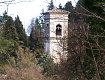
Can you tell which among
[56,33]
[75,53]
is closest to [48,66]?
[56,33]

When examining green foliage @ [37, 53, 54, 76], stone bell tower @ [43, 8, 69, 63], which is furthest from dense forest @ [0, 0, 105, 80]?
stone bell tower @ [43, 8, 69, 63]

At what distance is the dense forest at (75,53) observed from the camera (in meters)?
5.07

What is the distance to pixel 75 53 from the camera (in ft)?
31.5

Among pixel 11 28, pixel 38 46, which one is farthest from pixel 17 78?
pixel 38 46

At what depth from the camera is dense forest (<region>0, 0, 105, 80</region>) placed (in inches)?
200

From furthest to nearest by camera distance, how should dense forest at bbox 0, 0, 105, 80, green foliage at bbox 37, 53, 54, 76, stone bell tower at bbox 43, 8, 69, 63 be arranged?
green foliage at bbox 37, 53, 54, 76
stone bell tower at bbox 43, 8, 69, 63
dense forest at bbox 0, 0, 105, 80

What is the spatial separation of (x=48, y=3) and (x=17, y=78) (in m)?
15.0

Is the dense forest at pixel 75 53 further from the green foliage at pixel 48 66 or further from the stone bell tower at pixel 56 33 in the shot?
the stone bell tower at pixel 56 33

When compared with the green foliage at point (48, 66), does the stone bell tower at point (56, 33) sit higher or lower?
higher

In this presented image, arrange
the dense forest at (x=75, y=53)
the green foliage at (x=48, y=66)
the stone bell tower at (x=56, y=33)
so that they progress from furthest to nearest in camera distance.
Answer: the green foliage at (x=48, y=66), the stone bell tower at (x=56, y=33), the dense forest at (x=75, y=53)

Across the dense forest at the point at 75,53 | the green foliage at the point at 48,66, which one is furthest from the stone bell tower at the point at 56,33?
the green foliage at the point at 48,66

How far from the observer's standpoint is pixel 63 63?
1205 centimetres

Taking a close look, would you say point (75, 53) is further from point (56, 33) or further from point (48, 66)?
point (48, 66)

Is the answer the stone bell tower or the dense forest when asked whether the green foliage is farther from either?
the stone bell tower
